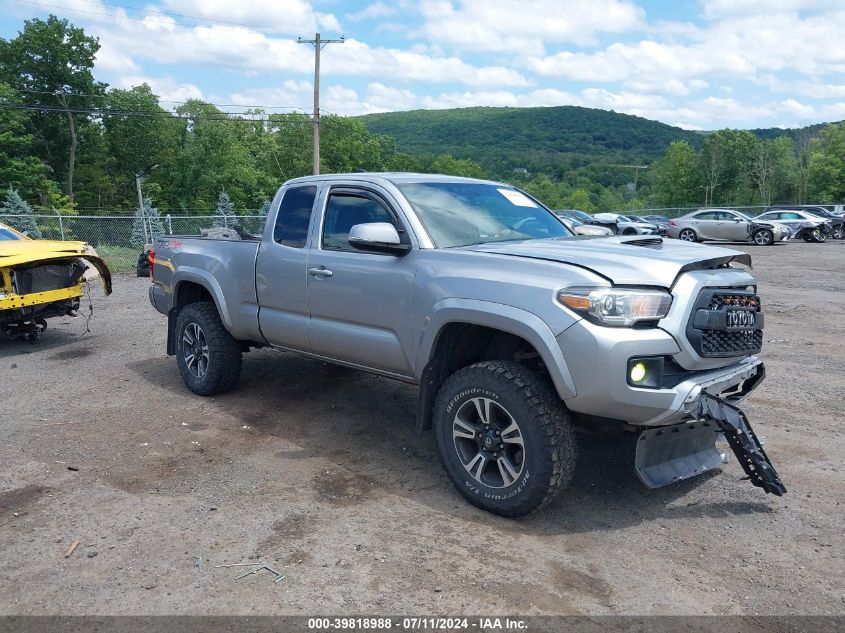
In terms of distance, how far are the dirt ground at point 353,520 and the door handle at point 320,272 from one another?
50.3 inches

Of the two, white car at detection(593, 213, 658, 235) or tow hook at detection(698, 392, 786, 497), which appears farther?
white car at detection(593, 213, 658, 235)

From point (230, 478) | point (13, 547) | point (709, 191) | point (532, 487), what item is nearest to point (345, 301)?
point (230, 478)

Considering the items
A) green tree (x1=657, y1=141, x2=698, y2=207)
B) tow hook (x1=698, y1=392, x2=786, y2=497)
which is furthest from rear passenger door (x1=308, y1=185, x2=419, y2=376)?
green tree (x1=657, y1=141, x2=698, y2=207)

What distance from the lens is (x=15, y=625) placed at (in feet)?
10.1

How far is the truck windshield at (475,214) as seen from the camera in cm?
486

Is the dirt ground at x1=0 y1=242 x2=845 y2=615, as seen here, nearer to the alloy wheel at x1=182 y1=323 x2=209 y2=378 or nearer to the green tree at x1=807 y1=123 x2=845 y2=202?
the alloy wheel at x1=182 y1=323 x2=209 y2=378

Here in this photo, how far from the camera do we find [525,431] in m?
3.89

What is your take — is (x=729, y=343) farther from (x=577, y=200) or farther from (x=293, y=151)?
(x=577, y=200)

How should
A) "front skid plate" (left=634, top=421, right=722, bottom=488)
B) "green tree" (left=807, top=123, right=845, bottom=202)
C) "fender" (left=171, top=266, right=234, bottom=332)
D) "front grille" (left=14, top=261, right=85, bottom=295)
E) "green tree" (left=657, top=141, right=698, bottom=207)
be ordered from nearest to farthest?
"front skid plate" (left=634, top=421, right=722, bottom=488), "fender" (left=171, top=266, right=234, bottom=332), "front grille" (left=14, top=261, right=85, bottom=295), "green tree" (left=807, top=123, right=845, bottom=202), "green tree" (left=657, top=141, right=698, bottom=207)

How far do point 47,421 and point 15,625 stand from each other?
10.7 feet

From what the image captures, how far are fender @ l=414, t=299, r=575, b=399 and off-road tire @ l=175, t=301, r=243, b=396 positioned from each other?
2.52 meters

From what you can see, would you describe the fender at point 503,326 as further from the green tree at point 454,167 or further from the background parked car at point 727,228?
the green tree at point 454,167

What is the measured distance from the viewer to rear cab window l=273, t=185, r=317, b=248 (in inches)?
221

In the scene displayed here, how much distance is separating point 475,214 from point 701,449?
84.3 inches
